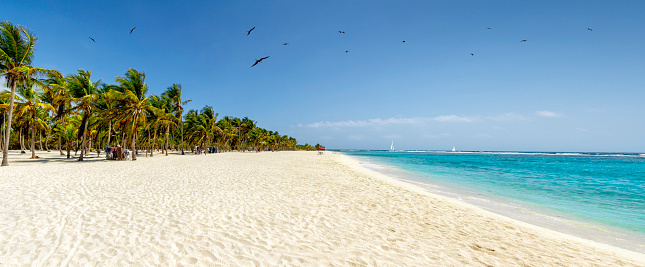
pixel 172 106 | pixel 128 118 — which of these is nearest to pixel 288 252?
pixel 128 118

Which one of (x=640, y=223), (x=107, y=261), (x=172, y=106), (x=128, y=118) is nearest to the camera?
(x=107, y=261)

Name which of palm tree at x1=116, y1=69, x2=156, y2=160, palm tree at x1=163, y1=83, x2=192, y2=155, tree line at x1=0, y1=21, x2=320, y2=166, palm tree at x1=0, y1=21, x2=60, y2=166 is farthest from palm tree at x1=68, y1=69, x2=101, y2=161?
palm tree at x1=163, y1=83, x2=192, y2=155

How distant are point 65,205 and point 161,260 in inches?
196

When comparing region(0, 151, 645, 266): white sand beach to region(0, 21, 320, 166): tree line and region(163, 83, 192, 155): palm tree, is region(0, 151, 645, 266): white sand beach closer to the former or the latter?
region(0, 21, 320, 166): tree line

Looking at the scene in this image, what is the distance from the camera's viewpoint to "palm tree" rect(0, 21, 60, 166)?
1452 centimetres

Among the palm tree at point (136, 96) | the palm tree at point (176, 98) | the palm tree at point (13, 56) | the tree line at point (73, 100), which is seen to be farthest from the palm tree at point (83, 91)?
the palm tree at point (176, 98)

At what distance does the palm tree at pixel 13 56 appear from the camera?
571 inches

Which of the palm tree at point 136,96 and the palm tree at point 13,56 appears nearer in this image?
the palm tree at point 13,56

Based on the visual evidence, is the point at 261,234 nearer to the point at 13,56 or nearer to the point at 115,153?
the point at 13,56

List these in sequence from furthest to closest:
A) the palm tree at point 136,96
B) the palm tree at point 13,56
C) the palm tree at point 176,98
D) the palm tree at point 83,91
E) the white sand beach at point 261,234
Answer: the palm tree at point 176,98
the palm tree at point 136,96
the palm tree at point 83,91
the palm tree at point 13,56
the white sand beach at point 261,234

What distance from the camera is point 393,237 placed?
4.84 m

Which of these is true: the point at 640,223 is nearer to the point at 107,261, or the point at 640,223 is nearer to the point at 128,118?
the point at 107,261

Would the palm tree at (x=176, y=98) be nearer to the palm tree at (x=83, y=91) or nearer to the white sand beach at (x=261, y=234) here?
the palm tree at (x=83, y=91)

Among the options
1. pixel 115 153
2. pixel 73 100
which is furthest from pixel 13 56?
pixel 115 153
